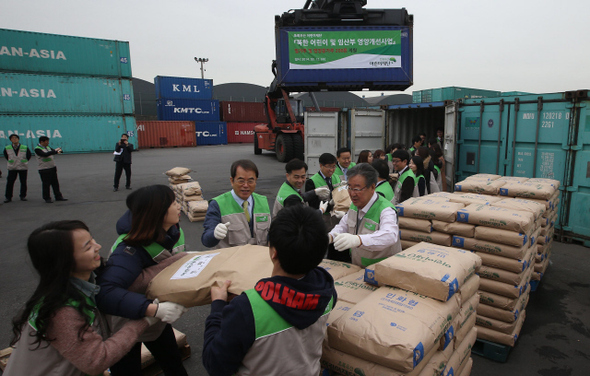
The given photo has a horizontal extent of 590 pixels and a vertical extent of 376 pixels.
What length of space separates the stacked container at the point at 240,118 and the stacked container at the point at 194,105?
1.53 meters

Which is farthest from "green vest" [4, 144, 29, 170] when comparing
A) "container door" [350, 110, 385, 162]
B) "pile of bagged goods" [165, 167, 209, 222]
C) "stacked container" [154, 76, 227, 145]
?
"stacked container" [154, 76, 227, 145]

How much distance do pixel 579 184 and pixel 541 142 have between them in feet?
3.18

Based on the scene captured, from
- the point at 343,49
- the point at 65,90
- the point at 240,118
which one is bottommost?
the point at 240,118

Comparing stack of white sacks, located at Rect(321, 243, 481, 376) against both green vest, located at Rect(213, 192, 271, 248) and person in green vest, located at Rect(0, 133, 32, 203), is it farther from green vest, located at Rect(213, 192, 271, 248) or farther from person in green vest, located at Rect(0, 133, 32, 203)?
person in green vest, located at Rect(0, 133, 32, 203)

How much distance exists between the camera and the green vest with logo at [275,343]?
4.41ft

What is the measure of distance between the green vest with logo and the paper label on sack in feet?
1.60

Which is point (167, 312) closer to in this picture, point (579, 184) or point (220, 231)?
point (220, 231)

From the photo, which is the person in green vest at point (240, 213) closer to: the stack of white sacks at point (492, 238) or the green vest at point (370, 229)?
the green vest at point (370, 229)

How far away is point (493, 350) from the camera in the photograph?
328 centimetres

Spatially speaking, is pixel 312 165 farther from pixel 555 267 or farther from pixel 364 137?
pixel 555 267

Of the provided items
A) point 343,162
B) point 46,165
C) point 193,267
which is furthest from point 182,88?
point 193,267

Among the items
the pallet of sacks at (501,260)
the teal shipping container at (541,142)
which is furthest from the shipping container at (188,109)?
the pallet of sacks at (501,260)

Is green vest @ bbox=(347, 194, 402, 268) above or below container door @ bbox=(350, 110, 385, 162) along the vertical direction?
below

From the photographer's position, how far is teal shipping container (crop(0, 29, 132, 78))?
2077 centimetres
